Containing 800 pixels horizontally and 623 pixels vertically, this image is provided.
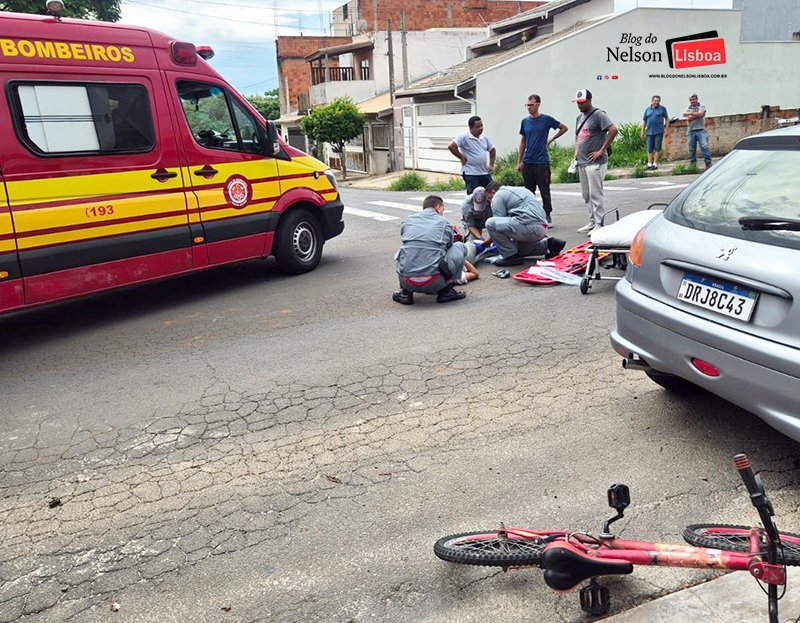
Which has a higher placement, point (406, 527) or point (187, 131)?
point (187, 131)

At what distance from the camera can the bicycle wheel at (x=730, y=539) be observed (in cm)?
247

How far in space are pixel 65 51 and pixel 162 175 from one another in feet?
4.26

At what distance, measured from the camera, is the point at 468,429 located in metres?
4.12

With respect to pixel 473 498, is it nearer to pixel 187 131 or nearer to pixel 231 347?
pixel 231 347

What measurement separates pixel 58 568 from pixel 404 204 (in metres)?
13.2

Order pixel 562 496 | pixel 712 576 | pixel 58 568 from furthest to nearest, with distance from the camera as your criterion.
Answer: pixel 562 496, pixel 58 568, pixel 712 576

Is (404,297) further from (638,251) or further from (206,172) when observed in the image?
(638,251)

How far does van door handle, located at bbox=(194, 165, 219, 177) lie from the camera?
714cm

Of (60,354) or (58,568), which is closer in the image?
(58,568)

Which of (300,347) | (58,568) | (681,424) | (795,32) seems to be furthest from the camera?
(795,32)

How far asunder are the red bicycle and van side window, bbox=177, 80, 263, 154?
5.47 m

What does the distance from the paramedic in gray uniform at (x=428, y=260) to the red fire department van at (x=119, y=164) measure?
5.96ft

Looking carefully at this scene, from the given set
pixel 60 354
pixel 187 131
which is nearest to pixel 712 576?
pixel 60 354

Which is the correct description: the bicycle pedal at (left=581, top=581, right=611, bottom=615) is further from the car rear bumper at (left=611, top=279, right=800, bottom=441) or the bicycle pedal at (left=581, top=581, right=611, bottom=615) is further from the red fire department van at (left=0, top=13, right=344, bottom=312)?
the red fire department van at (left=0, top=13, right=344, bottom=312)
